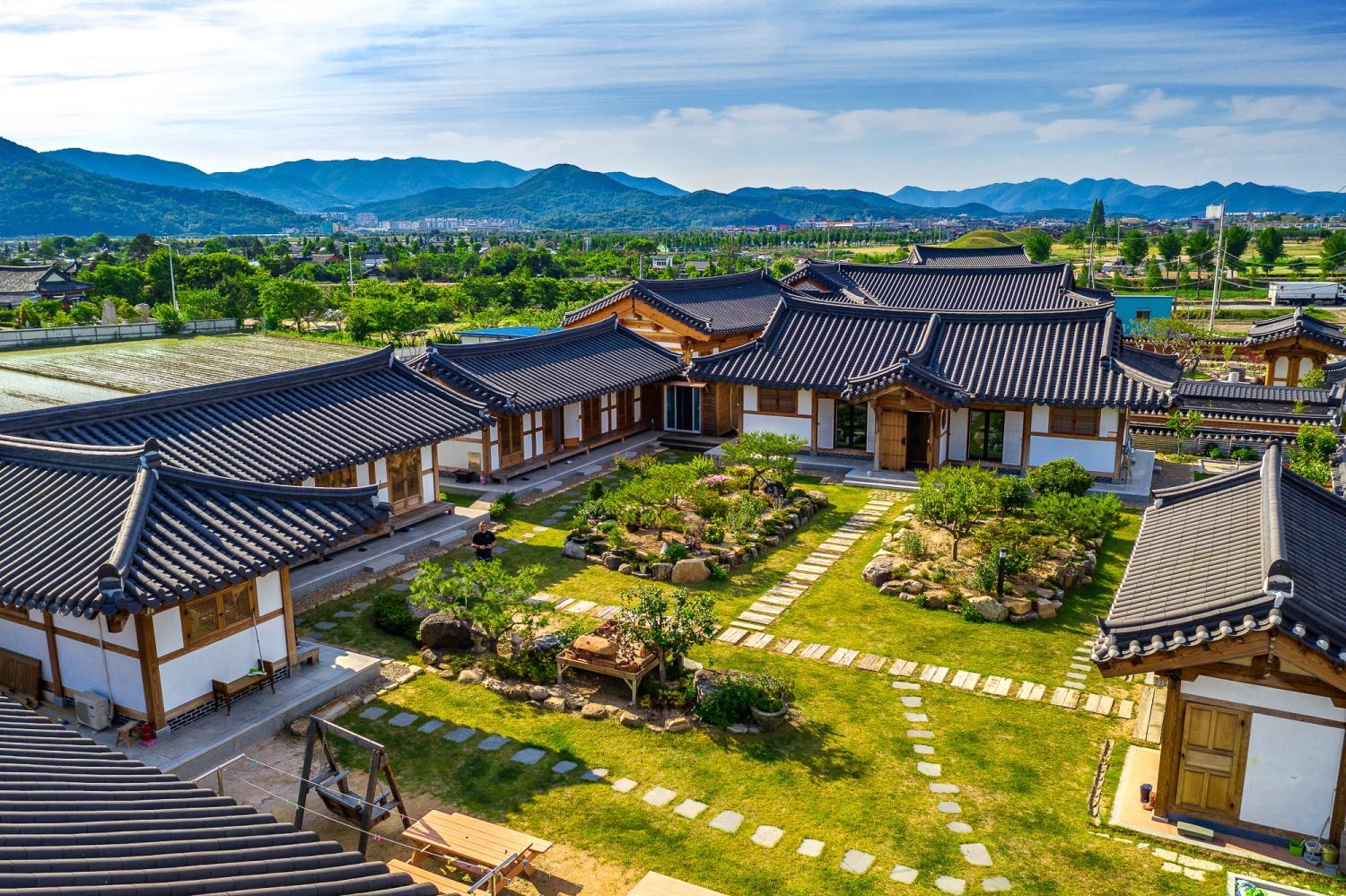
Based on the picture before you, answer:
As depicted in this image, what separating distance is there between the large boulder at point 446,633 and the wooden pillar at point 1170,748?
1145 centimetres

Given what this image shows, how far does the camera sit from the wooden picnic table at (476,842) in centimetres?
1073

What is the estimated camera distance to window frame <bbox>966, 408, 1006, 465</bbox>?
28.8 meters

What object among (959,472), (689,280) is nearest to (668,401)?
(689,280)

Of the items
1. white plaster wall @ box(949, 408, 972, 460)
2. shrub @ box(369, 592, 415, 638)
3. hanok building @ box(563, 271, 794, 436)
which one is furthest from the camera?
hanok building @ box(563, 271, 794, 436)

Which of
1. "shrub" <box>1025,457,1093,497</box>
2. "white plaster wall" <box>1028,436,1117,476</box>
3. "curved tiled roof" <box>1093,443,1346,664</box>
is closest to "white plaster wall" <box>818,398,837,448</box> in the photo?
"white plaster wall" <box>1028,436,1117,476</box>

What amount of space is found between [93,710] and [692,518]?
14.2m

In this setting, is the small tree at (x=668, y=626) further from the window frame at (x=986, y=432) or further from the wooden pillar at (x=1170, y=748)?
the window frame at (x=986, y=432)

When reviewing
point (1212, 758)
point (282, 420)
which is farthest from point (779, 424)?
point (1212, 758)

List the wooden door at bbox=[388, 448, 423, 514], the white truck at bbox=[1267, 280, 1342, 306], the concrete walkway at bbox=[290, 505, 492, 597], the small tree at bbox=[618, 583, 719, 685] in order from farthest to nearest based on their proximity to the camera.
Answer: the white truck at bbox=[1267, 280, 1342, 306], the wooden door at bbox=[388, 448, 423, 514], the concrete walkway at bbox=[290, 505, 492, 597], the small tree at bbox=[618, 583, 719, 685]

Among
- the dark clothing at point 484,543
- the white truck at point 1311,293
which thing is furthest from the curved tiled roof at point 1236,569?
the white truck at point 1311,293

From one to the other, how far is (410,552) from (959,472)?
13582 millimetres

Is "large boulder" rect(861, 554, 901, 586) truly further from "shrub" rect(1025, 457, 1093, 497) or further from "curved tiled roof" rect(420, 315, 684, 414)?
"curved tiled roof" rect(420, 315, 684, 414)

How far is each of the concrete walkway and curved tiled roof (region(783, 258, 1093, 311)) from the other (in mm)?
27417

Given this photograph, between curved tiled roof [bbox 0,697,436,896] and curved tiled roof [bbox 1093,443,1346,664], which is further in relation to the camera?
curved tiled roof [bbox 1093,443,1346,664]
